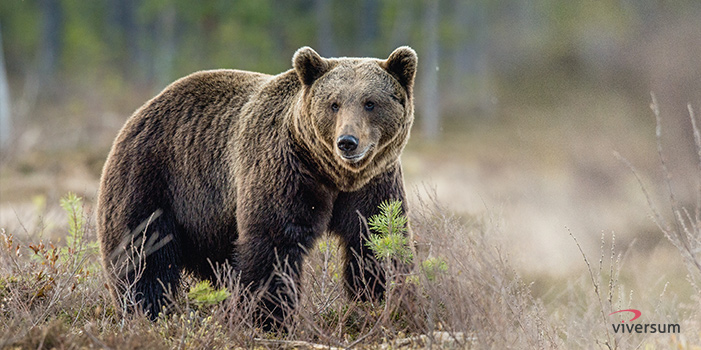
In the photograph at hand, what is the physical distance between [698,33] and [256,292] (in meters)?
11.0

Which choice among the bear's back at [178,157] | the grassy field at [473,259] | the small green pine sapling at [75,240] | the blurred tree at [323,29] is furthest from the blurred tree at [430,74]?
the small green pine sapling at [75,240]

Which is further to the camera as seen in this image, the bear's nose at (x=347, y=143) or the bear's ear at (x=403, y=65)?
the bear's ear at (x=403, y=65)

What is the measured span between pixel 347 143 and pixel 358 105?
0.37m

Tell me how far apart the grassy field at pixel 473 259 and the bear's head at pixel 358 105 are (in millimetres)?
631

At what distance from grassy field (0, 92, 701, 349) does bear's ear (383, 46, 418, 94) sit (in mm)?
852

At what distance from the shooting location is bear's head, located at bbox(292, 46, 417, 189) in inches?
179

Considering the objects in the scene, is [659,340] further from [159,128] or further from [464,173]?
[464,173]

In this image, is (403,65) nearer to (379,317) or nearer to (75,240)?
(379,317)

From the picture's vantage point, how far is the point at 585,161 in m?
13.6

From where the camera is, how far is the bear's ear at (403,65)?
192 inches

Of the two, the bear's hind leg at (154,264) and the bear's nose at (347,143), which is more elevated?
the bear's nose at (347,143)

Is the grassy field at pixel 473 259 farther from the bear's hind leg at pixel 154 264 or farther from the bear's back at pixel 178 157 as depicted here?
the bear's back at pixel 178 157

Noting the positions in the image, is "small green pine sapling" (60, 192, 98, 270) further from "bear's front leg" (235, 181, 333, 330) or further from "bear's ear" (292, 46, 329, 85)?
"bear's ear" (292, 46, 329, 85)

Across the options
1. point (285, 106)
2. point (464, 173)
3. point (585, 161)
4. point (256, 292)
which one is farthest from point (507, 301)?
point (464, 173)
